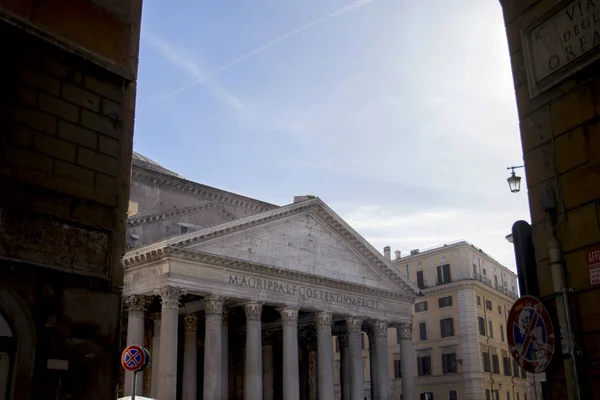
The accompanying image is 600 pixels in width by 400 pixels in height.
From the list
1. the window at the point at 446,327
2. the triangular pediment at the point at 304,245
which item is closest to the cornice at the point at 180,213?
the triangular pediment at the point at 304,245

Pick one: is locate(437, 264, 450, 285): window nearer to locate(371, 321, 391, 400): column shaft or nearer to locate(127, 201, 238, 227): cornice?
locate(371, 321, 391, 400): column shaft

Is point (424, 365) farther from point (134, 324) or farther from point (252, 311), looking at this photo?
point (134, 324)

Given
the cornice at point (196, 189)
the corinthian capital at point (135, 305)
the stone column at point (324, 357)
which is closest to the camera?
the corinthian capital at point (135, 305)

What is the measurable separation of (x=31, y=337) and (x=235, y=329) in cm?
2643

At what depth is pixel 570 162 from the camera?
576cm

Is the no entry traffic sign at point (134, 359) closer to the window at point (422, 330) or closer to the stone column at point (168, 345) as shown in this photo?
the stone column at point (168, 345)

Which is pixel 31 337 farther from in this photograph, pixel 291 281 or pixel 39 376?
pixel 291 281

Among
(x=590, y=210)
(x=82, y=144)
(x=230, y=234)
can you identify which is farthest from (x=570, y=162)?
(x=230, y=234)

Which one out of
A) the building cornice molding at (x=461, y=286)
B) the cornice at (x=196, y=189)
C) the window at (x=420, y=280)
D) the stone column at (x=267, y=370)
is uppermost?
the cornice at (x=196, y=189)

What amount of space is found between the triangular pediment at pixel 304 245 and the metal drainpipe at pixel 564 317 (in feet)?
57.8

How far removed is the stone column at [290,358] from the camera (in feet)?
80.6

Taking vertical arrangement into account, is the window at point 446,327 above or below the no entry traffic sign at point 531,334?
above

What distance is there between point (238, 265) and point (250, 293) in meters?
1.14

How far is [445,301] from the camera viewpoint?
39.3m
